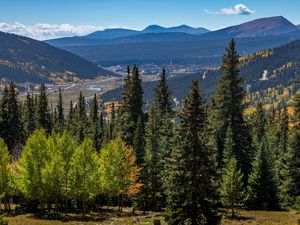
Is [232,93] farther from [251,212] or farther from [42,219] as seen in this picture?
[42,219]

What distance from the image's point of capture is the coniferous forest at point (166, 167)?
114ft

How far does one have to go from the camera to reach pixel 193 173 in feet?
114

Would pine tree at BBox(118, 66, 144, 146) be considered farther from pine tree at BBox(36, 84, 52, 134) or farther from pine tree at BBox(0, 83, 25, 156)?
pine tree at BBox(36, 84, 52, 134)

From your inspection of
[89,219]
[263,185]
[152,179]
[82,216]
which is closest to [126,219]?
[89,219]

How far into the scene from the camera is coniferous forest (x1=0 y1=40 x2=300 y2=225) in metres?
34.9

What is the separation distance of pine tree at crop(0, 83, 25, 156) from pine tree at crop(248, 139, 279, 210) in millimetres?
44696

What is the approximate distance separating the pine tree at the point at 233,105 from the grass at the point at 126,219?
35.0 feet

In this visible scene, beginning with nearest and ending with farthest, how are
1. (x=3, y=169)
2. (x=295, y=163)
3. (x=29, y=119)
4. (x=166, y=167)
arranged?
(x=166, y=167), (x=3, y=169), (x=295, y=163), (x=29, y=119)

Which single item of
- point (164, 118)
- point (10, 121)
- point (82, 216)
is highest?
point (164, 118)

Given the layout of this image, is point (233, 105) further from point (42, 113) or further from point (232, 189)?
point (42, 113)

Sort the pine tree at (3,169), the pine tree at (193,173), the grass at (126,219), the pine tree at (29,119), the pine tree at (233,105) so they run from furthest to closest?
the pine tree at (29,119) → the pine tree at (233,105) → the pine tree at (3,169) → the grass at (126,219) → the pine tree at (193,173)

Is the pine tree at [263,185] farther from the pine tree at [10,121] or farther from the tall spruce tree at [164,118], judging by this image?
the pine tree at [10,121]

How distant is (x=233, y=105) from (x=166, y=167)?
18.4 metres

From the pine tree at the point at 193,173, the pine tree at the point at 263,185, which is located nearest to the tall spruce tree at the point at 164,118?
the pine tree at the point at 263,185
